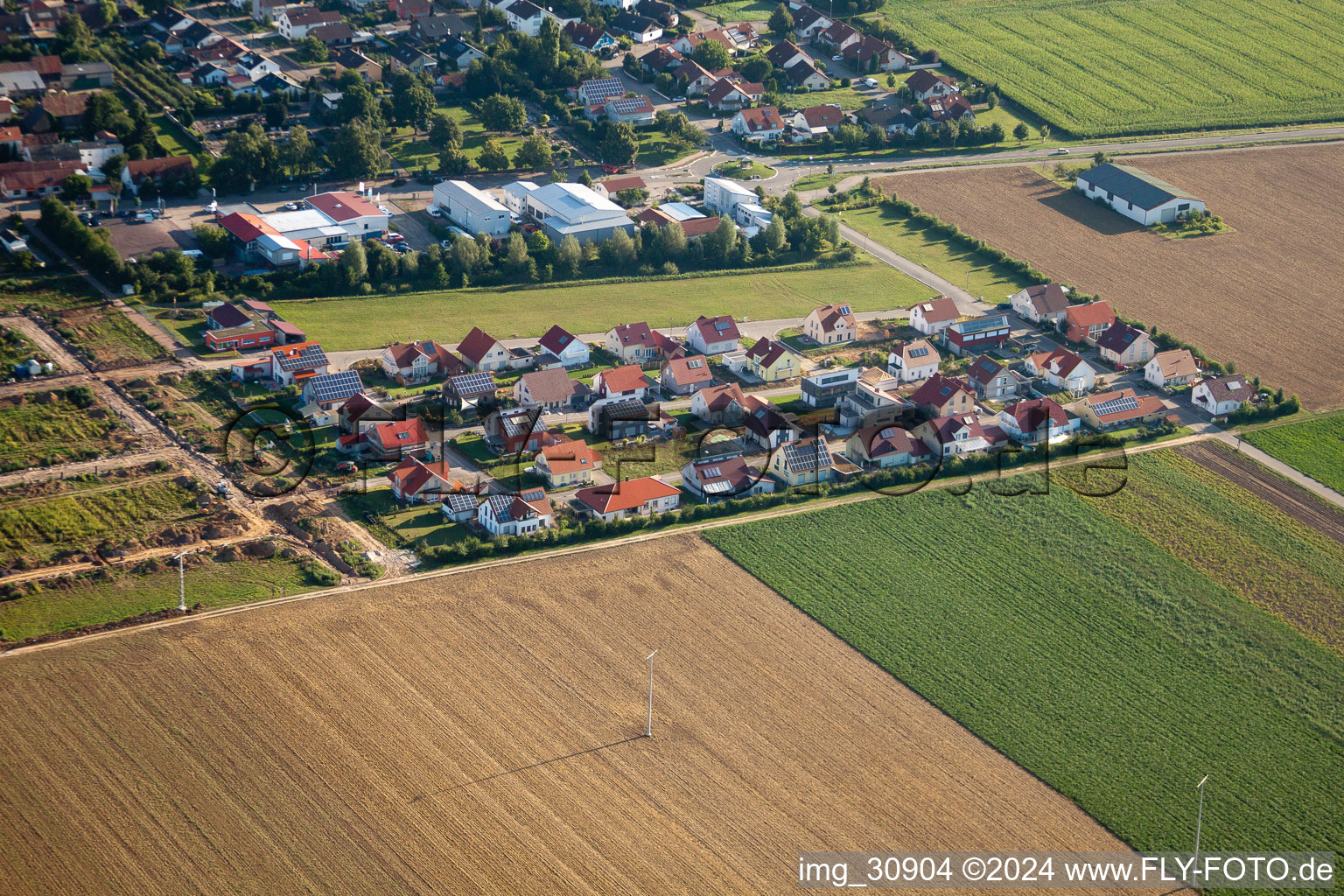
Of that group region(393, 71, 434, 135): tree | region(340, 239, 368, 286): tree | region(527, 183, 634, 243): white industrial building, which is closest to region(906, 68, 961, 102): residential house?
region(527, 183, 634, 243): white industrial building

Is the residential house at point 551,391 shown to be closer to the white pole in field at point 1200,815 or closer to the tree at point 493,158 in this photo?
the tree at point 493,158

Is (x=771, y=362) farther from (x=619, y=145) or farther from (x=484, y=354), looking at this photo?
(x=619, y=145)

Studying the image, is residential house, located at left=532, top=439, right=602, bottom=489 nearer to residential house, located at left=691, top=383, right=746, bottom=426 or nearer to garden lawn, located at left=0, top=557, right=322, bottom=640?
residential house, located at left=691, top=383, right=746, bottom=426

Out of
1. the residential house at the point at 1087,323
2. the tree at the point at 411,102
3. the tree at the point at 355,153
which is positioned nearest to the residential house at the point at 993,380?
the residential house at the point at 1087,323

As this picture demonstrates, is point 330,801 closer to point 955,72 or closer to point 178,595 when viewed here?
point 178,595

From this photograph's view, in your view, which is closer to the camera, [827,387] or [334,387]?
[334,387]

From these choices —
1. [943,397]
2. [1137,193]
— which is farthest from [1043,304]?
[1137,193]

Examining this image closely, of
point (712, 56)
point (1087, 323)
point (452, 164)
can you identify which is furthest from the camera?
point (712, 56)
